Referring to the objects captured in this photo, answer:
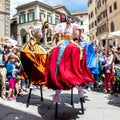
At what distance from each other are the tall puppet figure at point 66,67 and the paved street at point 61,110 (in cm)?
75

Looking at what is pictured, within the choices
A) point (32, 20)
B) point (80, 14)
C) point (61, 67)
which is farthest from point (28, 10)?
point (61, 67)

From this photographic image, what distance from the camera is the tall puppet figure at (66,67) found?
5.43 metres

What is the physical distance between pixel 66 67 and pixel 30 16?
50.5 meters

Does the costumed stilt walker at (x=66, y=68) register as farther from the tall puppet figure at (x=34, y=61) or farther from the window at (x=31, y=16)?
the window at (x=31, y=16)

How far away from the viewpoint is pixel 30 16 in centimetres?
5503

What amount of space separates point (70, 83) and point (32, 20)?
164ft

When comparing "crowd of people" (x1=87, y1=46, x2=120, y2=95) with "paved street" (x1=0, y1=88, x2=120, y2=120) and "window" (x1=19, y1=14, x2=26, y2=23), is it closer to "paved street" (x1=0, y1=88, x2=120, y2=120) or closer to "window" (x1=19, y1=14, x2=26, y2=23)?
"paved street" (x1=0, y1=88, x2=120, y2=120)

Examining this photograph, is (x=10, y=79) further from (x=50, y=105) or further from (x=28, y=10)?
(x=28, y=10)

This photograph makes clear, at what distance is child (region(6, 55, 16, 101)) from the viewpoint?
7.56 metres

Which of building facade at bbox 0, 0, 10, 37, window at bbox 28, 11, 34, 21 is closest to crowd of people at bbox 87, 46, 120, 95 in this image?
building facade at bbox 0, 0, 10, 37

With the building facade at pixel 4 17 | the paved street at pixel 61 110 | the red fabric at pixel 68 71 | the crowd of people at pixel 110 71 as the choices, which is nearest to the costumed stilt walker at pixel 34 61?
the paved street at pixel 61 110

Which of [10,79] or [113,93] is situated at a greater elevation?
[10,79]

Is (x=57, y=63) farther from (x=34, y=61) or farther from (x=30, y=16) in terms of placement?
(x=30, y=16)

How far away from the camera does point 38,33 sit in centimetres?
712
